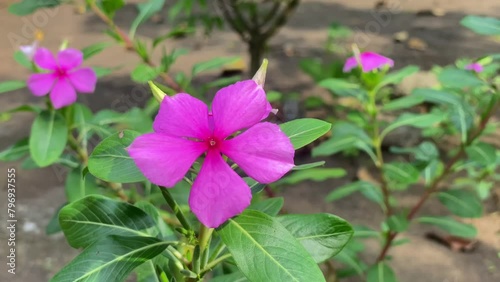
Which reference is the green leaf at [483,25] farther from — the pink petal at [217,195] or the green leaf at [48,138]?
the green leaf at [48,138]

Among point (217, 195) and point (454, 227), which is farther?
point (454, 227)

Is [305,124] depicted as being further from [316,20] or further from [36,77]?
[316,20]

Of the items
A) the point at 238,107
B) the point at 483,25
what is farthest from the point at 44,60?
the point at 483,25

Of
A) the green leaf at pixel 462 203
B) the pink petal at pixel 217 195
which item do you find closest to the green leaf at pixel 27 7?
the pink petal at pixel 217 195

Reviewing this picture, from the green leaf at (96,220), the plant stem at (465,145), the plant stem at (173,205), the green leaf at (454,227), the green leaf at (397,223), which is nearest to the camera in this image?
the plant stem at (173,205)

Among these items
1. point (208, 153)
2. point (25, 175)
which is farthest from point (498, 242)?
point (25, 175)

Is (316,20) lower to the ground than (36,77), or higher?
lower

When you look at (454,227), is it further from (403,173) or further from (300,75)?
(300,75)
